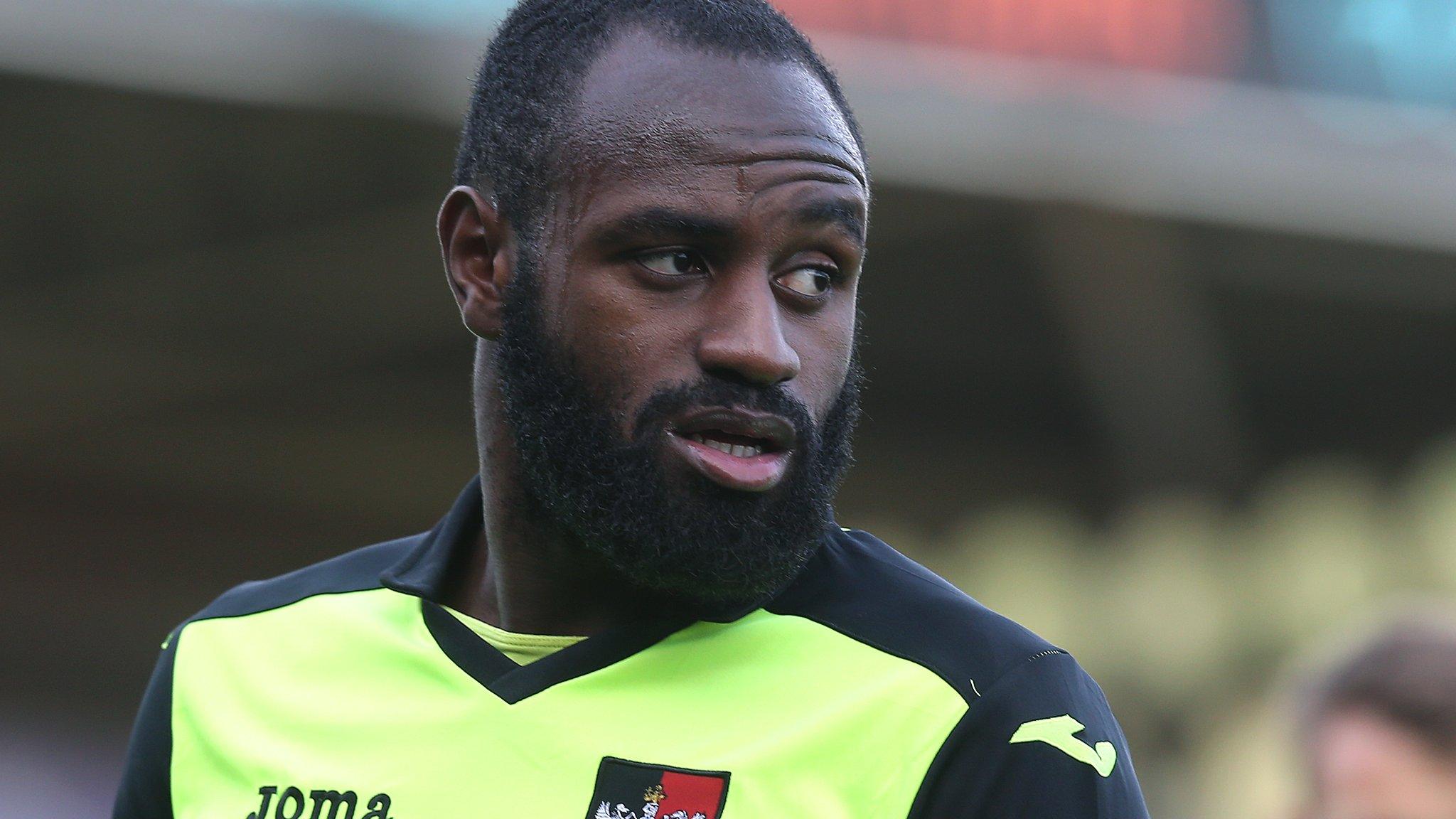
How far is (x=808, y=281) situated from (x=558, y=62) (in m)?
0.41

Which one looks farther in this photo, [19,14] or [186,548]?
[186,548]

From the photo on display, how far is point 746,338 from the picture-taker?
1.78m

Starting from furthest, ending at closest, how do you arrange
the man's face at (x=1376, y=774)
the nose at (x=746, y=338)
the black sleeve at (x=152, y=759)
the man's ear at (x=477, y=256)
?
the man's face at (x=1376, y=774), the black sleeve at (x=152, y=759), the man's ear at (x=477, y=256), the nose at (x=746, y=338)

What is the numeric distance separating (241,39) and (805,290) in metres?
7.59

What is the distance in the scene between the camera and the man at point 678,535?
1.77m

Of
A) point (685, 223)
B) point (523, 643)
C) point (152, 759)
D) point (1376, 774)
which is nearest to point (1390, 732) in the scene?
point (1376, 774)

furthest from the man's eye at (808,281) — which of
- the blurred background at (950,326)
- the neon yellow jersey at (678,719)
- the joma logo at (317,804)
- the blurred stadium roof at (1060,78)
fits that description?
the blurred stadium roof at (1060,78)

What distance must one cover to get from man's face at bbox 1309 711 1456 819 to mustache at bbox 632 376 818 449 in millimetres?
1467

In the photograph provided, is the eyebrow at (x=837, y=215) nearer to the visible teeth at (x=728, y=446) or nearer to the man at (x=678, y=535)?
the man at (x=678, y=535)

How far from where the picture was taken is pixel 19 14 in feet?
28.0

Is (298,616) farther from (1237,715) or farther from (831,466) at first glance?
(1237,715)

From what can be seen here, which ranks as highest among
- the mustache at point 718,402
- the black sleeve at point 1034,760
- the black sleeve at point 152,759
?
the mustache at point 718,402

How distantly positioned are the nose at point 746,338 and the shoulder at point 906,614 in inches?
11.6

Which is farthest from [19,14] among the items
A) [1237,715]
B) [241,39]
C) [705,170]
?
[1237,715]
